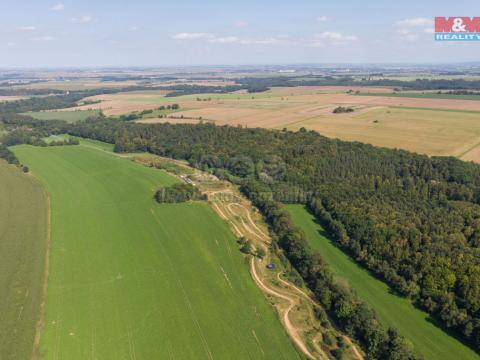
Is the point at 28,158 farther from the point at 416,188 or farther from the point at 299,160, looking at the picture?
the point at 416,188

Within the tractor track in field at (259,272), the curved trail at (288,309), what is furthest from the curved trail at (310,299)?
the curved trail at (288,309)

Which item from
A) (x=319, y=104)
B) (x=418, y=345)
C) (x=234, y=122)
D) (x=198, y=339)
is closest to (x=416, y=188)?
(x=418, y=345)

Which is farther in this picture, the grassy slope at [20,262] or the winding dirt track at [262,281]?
the grassy slope at [20,262]

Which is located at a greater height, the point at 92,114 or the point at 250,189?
the point at 92,114

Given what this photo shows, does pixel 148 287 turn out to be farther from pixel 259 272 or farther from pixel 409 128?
pixel 409 128

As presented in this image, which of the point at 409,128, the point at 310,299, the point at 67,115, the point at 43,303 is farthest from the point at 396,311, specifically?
the point at 67,115

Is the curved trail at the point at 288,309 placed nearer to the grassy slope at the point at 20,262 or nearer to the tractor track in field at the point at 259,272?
the tractor track in field at the point at 259,272
